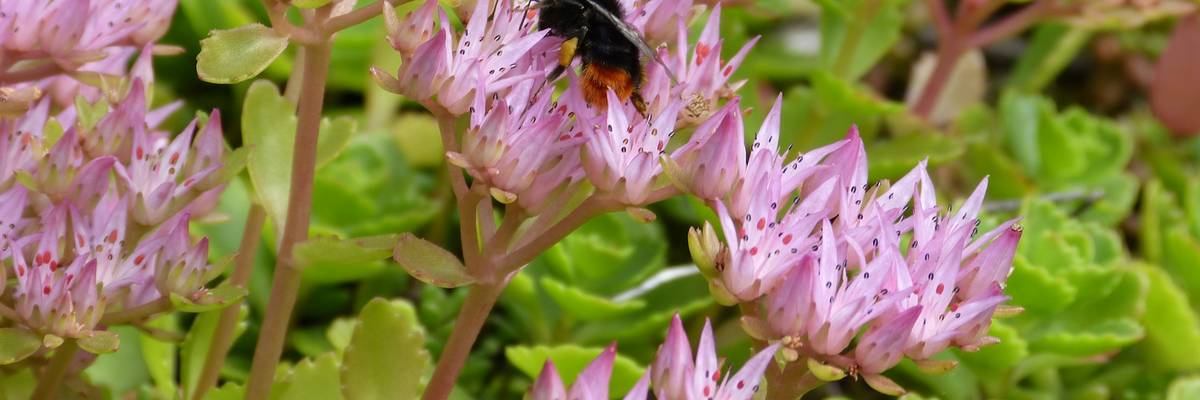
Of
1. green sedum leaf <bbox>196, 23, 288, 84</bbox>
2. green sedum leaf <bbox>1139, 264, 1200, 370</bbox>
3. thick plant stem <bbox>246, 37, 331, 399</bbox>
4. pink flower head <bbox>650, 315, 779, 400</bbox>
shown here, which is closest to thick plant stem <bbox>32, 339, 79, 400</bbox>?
thick plant stem <bbox>246, 37, 331, 399</bbox>

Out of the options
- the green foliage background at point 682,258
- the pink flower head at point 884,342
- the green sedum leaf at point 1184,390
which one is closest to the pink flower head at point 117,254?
the green foliage background at point 682,258

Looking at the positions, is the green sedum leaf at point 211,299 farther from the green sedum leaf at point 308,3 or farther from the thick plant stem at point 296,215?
the green sedum leaf at point 308,3

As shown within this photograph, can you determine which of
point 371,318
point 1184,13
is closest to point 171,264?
point 371,318

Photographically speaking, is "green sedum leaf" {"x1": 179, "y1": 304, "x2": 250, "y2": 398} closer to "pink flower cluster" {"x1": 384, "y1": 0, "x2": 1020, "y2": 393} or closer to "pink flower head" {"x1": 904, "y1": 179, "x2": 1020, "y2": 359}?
"pink flower cluster" {"x1": 384, "y1": 0, "x2": 1020, "y2": 393}

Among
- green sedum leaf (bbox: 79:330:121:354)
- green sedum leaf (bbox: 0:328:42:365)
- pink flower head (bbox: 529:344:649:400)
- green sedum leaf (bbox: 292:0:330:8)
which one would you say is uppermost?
green sedum leaf (bbox: 292:0:330:8)

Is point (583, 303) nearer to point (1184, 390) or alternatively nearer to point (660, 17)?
point (660, 17)

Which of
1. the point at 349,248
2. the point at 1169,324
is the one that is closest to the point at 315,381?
the point at 349,248
